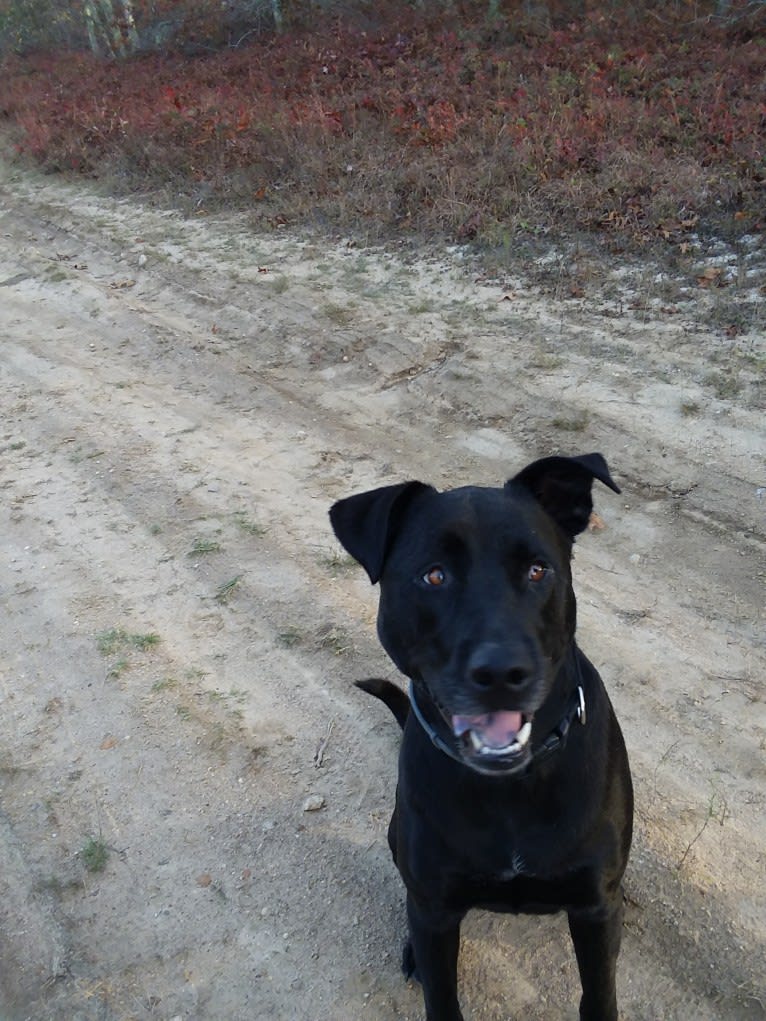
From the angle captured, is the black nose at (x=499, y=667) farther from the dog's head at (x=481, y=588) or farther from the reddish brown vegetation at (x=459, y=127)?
the reddish brown vegetation at (x=459, y=127)

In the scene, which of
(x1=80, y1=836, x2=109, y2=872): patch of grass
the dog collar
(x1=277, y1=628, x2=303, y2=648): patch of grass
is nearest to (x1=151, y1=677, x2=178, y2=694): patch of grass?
(x1=277, y1=628, x2=303, y2=648): patch of grass

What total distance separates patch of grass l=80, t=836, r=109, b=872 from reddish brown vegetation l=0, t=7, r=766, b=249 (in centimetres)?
652

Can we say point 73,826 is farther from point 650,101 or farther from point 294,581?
point 650,101

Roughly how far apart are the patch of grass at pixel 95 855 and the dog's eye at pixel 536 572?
2.18 m

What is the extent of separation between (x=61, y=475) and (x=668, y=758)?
4386 mm

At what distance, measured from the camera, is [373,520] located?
8.53 ft

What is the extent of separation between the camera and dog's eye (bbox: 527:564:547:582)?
95.2 inches

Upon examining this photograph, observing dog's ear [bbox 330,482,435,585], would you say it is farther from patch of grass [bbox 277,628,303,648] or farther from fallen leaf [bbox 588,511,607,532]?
fallen leaf [bbox 588,511,607,532]

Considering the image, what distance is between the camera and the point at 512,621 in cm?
229

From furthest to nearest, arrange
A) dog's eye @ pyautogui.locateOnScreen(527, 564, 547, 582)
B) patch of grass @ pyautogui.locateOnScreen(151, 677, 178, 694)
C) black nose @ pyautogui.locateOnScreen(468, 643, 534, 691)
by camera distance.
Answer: patch of grass @ pyautogui.locateOnScreen(151, 677, 178, 694) → dog's eye @ pyautogui.locateOnScreen(527, 564, 547, 582) → black nose @ pyautogui.locateOnScreen(468, 643, 534, 691)

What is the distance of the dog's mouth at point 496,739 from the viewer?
2.28m

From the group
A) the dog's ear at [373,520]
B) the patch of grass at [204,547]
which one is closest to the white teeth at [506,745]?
the dog's ear at [373,520]

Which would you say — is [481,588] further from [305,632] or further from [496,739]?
[305,632]

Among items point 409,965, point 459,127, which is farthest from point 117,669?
point 459,127
